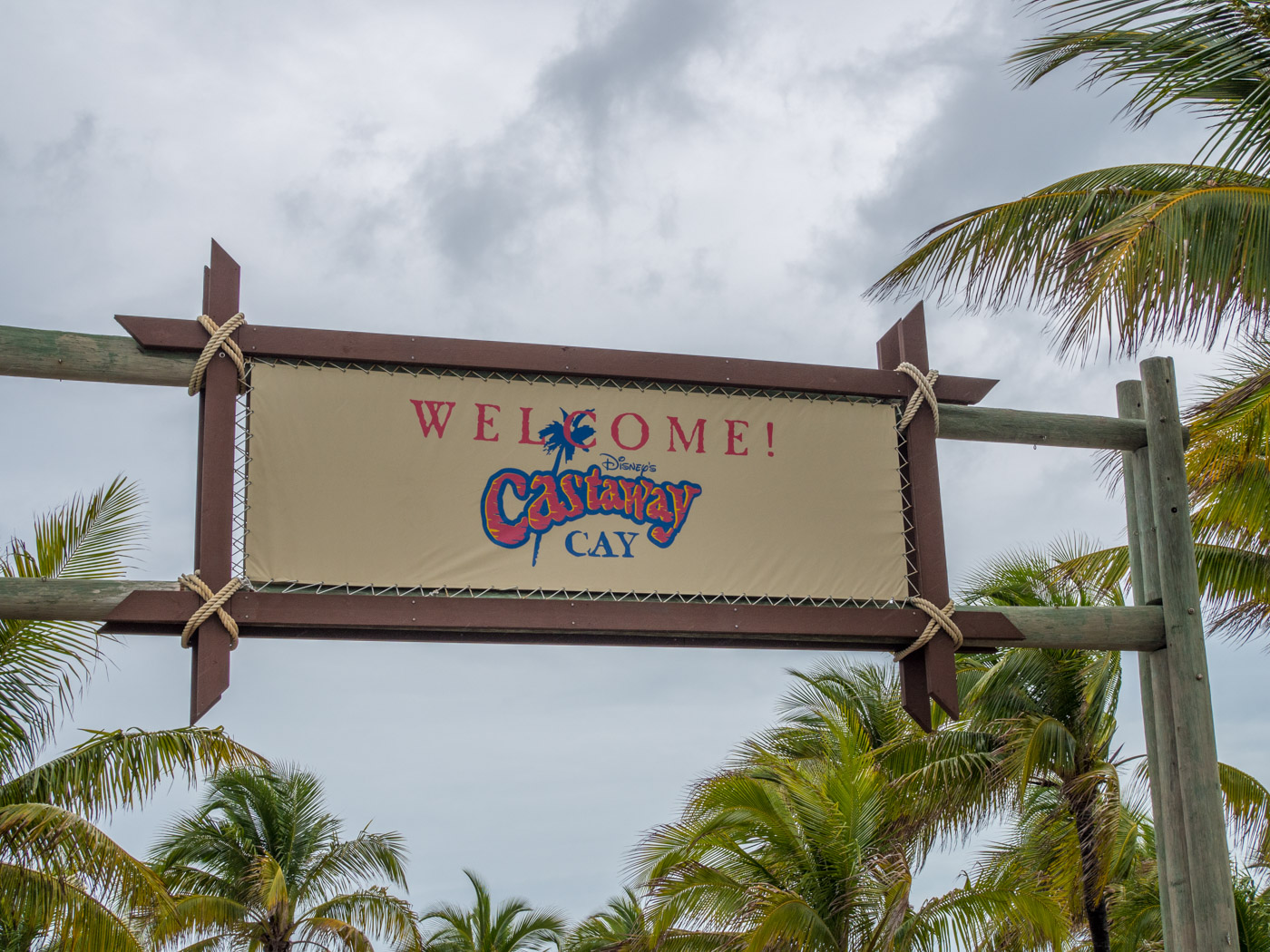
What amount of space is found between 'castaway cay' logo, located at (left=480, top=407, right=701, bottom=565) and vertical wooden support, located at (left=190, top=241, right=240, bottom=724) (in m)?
1.22

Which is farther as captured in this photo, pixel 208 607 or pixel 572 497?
pixel 572 497

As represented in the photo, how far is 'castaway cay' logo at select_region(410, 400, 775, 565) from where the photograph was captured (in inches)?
277

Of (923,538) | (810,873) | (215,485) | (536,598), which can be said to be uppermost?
(215,485)

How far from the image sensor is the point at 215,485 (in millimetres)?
6734

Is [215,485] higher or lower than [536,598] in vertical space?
higher

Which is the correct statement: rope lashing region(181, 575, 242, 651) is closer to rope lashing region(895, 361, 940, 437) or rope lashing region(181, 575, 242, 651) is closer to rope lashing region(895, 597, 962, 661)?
rope lashing region(895, 597, 962, 661)

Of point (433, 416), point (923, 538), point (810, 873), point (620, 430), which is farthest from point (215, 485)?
point (810, 873)

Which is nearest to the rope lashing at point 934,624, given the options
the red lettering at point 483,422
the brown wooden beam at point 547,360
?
the brown wooden beam at point 547,360

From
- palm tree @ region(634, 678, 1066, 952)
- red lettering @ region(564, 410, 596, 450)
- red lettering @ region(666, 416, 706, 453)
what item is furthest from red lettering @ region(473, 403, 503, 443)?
palm tree @ region(634, 678, 1066, 952)

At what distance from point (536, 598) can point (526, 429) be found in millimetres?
861

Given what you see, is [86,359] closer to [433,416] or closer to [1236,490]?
[433,416]

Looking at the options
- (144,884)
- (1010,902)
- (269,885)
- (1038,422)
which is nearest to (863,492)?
(1038,422)

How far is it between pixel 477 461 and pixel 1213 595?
8.11 m

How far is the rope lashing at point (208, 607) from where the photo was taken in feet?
21.2
